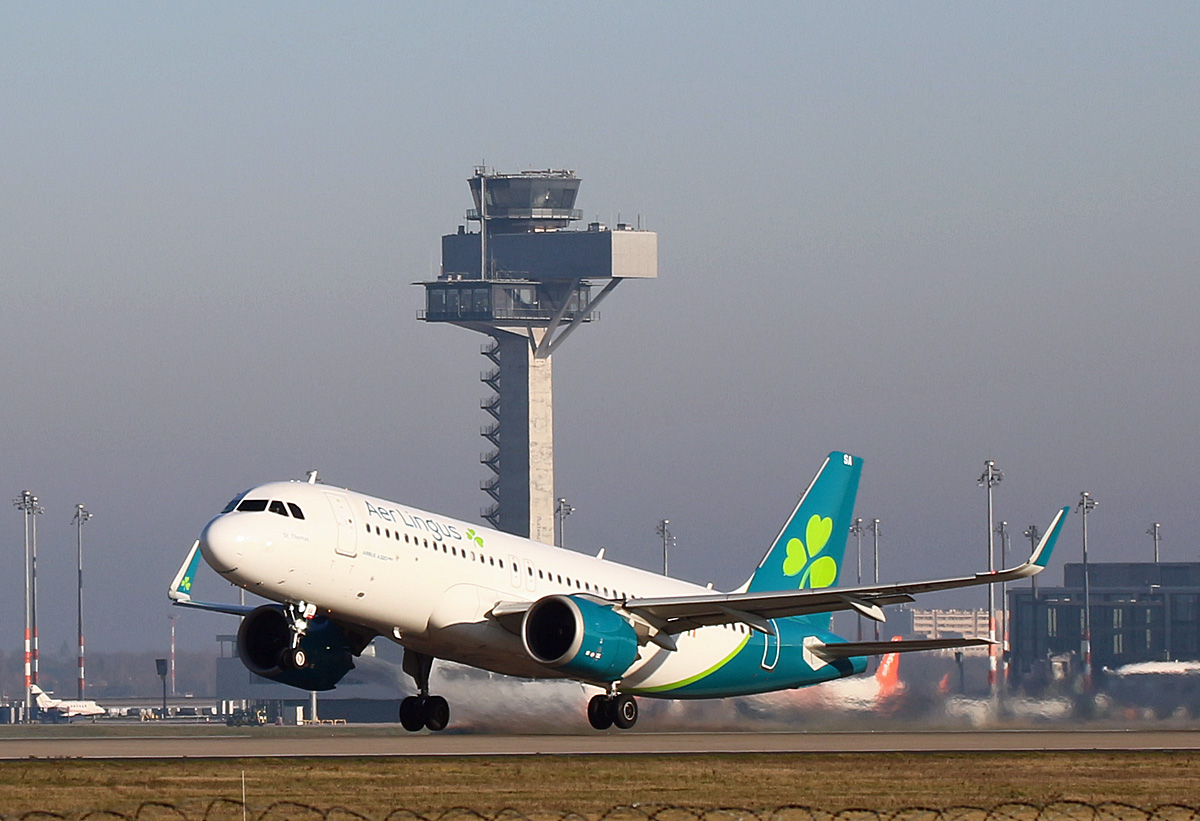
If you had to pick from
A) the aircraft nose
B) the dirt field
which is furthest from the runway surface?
the aircraft nose

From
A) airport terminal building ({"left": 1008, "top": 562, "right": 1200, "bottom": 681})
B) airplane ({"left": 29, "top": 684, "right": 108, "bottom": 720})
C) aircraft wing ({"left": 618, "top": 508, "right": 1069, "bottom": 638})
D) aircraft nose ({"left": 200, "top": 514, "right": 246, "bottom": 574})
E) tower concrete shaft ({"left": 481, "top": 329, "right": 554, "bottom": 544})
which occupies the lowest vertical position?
airplane ({"left": 29, "top": 684, "right": 108, "bottom": 720})

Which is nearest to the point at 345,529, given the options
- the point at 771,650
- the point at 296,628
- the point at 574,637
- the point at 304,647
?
the point at 296,628

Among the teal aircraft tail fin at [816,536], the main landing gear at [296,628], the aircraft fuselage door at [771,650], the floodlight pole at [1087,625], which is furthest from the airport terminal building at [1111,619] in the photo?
the main landing gear at [296,628]

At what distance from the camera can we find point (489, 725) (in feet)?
180

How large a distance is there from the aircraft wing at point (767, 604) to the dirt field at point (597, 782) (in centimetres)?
584

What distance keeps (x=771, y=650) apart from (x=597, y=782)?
65.7 feet

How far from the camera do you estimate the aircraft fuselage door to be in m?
53.5

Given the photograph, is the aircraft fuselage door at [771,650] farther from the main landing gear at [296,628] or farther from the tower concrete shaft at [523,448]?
the tower concrete shaft at [523,448]

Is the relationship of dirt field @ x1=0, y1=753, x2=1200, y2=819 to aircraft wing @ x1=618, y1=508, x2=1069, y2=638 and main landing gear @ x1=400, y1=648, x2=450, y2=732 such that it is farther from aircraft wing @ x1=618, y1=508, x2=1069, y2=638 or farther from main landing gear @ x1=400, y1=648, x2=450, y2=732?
main landing gear @ x1=400, y1=648, x2=450, y2=732

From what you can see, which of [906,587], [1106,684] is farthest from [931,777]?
[1106,684]

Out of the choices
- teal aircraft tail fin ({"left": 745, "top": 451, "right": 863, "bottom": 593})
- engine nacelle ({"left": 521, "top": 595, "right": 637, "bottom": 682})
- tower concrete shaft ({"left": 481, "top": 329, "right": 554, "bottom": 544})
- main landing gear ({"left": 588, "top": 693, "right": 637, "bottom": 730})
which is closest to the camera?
engine nacelle ({"left": 521, "top": 595, "right": 637, "bottom": 682})

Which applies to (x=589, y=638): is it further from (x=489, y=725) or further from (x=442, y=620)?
(x=489, y=725)

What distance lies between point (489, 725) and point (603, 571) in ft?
21.2

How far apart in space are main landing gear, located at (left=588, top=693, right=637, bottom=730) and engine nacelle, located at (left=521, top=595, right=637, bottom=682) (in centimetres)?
234
